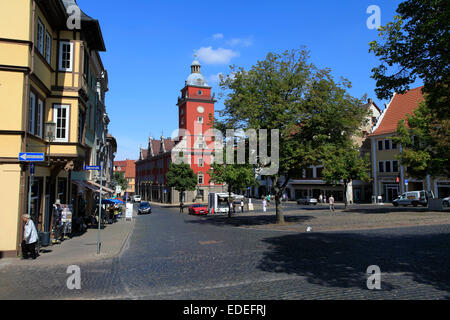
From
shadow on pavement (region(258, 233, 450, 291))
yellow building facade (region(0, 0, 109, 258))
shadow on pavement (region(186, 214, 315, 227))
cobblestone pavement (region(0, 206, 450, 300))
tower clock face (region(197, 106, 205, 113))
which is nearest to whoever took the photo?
cobblestone pavement (region(0, 206, 450, 300))

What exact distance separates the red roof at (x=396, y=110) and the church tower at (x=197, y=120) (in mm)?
31172

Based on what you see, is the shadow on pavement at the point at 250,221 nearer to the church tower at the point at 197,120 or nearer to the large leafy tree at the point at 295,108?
the large leafy tree at the point at 295,108

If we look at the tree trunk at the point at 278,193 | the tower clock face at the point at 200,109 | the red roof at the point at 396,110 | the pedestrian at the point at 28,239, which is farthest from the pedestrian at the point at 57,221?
the tower clock face at the point at 200,109

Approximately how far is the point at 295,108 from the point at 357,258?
36.9 feet

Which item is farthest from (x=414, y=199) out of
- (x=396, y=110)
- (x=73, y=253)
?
(x=73, y=253)

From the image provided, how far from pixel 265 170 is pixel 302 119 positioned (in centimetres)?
405

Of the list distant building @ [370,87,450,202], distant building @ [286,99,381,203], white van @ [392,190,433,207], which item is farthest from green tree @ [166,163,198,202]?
white van @ [392,190,433,207]

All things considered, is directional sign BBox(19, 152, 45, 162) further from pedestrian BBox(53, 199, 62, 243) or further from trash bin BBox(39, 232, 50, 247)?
pedestrian BBox(53, 199, 62, 243)

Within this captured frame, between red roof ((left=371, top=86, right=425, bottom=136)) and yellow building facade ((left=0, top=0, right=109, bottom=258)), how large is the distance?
4641 centimetres

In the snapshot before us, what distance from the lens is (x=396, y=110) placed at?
5381 cm

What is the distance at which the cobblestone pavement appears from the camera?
7719 millimetres

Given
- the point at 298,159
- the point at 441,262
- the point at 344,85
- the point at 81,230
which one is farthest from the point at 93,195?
the point at 441,262

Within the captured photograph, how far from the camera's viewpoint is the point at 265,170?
2258 cm

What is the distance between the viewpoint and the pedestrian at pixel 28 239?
1195cm
